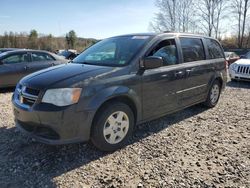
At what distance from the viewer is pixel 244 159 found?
372 centimetres

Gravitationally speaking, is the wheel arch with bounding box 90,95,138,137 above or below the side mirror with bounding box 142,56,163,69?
below

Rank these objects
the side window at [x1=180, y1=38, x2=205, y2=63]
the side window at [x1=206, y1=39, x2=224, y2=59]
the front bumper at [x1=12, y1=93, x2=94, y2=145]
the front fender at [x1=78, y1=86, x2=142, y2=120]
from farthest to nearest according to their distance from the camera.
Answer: the side window at [x1=206, y1=39, x2=224, y2=59], the side window at [x1=180, y1=38, x2=205, y2=63], the front fender at [x1=78, y1=86, x2=142, y2=120], the front bumper at [x1=12, y1=93, x2=94, y2=145]

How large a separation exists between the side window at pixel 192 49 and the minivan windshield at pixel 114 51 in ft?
3.30

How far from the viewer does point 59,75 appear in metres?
3.73

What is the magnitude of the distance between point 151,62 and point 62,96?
1502 millimetres

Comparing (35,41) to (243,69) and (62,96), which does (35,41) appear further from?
(62,96)

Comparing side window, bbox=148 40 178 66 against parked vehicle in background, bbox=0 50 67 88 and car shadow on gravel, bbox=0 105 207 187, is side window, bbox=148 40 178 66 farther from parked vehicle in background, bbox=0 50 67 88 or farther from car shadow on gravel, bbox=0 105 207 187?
parked vehicle in background, bbox=0 50 67 88

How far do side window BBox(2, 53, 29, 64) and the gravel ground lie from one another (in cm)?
420

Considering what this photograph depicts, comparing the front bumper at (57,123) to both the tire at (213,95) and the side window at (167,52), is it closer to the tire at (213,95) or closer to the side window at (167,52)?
the side window at (167,52)

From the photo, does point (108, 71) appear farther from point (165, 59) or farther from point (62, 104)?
point (165, 59)

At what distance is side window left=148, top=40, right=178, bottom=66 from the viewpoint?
4539mm

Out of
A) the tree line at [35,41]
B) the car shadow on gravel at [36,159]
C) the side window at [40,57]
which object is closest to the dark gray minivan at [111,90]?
the car shadow on gravel at [36,159]

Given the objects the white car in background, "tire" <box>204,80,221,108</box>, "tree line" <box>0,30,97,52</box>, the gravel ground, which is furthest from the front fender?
"tree line" <box>0,30,97,52</box>

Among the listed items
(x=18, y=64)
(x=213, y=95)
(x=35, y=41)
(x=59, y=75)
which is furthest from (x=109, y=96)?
(x=35, y=41)
